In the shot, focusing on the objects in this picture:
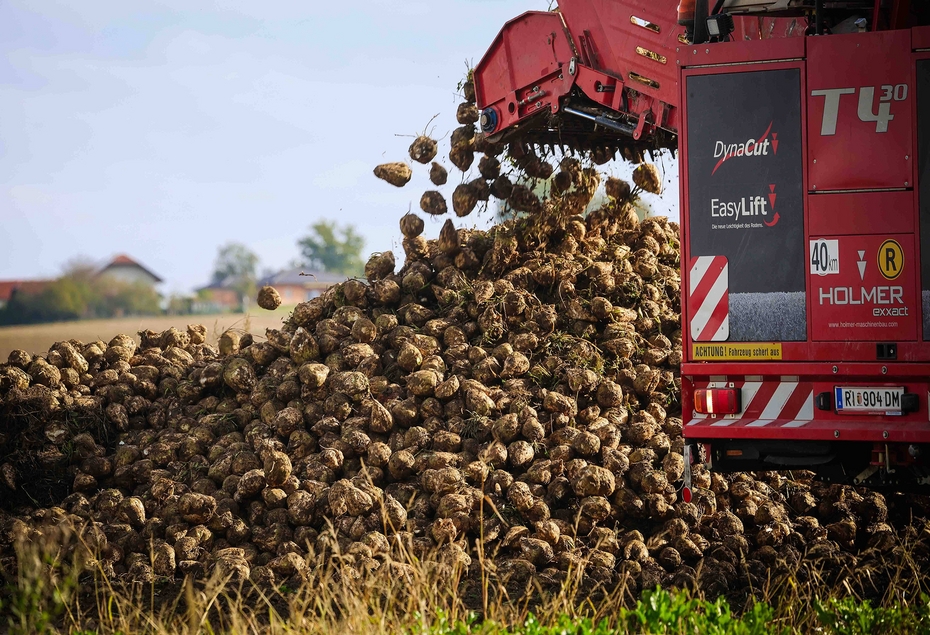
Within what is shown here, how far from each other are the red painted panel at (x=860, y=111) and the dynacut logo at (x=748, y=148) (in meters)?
0.21

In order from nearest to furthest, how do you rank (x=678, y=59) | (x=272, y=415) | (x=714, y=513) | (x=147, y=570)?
1. (x=678, y=59)
2. (x=147, y=570)
3. (x=714, y=513)
4. (x=272, y=415)

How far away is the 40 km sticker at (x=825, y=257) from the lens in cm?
494

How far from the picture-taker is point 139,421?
7.75 meters

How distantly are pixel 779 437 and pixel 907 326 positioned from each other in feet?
3.04

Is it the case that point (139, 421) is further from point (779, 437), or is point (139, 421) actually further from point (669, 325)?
point (779, 437)

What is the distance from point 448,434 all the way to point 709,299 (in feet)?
8.35

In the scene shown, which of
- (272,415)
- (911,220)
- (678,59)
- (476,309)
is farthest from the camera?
(476,309)

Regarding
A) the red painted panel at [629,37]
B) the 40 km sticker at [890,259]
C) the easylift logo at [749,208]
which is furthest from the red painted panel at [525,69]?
the 40 km sticker at [890,259]

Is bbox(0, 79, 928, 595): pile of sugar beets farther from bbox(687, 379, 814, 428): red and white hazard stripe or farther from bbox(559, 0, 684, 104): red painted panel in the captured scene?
bbox(559, 0, 684, 104): red painted panel

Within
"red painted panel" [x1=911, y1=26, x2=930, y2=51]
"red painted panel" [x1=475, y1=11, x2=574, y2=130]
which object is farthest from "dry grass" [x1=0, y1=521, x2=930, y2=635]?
"red painted panel" [x1=475, y1=11, x2=574, y2=130]

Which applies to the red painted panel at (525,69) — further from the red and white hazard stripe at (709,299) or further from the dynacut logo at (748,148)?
the red and white hazard stripe at (709,299)

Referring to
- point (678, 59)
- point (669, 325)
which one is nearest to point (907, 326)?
point (678, 59)

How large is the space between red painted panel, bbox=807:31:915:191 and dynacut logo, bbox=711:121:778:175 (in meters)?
0.21

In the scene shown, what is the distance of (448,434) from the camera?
6.86 meters
